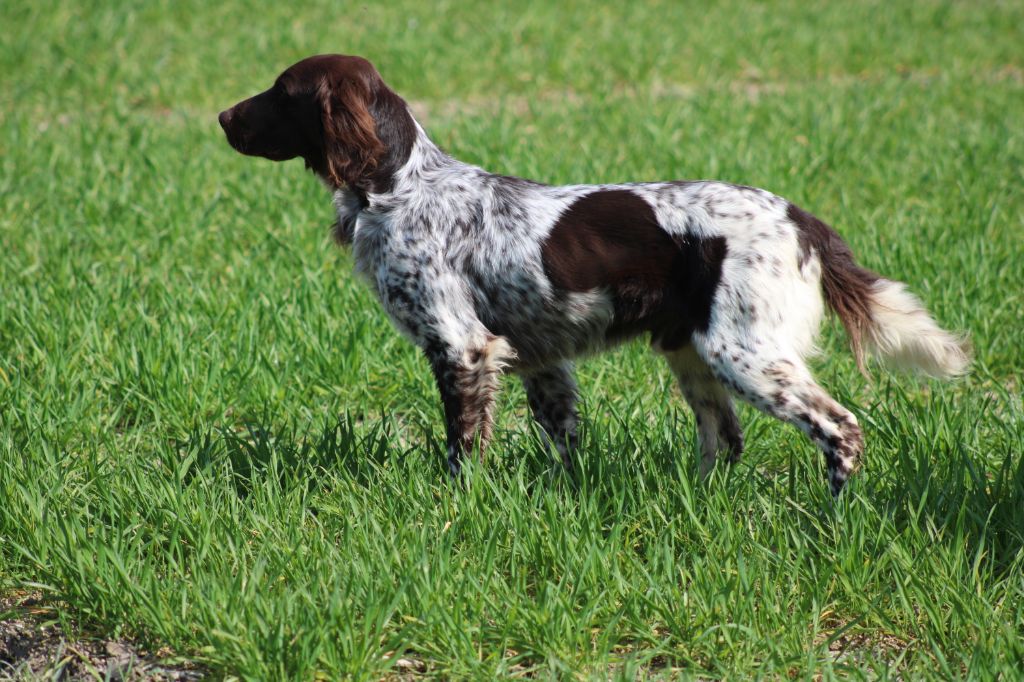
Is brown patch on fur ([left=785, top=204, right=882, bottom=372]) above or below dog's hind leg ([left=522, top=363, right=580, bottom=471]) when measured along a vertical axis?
above

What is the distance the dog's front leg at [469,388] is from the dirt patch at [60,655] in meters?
1.08

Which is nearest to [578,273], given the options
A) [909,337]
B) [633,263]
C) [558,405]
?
[633,263]

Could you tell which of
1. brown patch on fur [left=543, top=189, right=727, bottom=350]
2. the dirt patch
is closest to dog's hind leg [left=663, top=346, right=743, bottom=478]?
brown patch on fur [left=543, top=189, right=727, bottom=350]

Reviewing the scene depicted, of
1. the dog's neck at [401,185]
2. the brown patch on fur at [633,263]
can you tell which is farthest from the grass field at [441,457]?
the dog's neck at [401,185]

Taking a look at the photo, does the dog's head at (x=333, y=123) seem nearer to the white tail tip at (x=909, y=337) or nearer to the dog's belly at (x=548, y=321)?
the dog's belly at (x=548, y=321)

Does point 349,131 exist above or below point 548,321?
above

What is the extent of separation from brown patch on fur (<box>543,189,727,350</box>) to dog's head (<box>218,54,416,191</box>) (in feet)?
2.08

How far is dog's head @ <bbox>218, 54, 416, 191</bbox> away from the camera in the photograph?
3.47 meters

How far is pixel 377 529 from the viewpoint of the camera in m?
3.02

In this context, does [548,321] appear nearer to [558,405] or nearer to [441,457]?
[558,405]

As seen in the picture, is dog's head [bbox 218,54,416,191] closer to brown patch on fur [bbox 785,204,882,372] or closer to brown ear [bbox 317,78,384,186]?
brown ear [bbox 317,78,384,186]

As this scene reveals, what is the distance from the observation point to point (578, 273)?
3.38 m

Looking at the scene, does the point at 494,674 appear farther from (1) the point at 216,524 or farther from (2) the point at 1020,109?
(2) the point at 1020,109

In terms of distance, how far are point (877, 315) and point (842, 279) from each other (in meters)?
0.15
